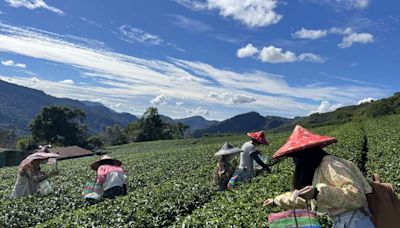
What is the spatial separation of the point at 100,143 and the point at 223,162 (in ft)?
278

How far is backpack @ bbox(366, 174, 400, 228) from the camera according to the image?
3.64 metres

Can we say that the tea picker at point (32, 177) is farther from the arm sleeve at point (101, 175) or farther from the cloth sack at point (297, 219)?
the cloth sack at point (297, 219)

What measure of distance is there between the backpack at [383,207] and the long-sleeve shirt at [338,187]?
0.12 metres

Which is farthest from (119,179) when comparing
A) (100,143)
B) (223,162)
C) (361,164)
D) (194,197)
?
(100,143)

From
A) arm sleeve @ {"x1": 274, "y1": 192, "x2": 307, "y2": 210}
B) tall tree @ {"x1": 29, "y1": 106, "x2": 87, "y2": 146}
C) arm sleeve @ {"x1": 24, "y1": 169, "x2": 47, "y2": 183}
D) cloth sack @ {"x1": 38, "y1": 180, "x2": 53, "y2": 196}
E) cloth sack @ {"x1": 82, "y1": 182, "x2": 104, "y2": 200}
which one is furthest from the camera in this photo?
tall tree @ {"x1": 29, "y1": 106, "x2": 87, "y2": 146}

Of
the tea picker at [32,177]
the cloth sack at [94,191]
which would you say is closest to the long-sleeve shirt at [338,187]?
the cloth sack at [94,191]

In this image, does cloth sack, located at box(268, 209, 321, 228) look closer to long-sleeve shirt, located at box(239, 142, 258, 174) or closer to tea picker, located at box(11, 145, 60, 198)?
long-sleeve shirt, located at box(239, 142, 258, 174)

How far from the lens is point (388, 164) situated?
10758 mm

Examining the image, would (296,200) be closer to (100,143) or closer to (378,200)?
(378,200)

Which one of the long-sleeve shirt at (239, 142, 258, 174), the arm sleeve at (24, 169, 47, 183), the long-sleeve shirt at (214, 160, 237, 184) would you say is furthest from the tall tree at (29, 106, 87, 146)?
the long-sleeve shirt at (239, 142, 258, 174)

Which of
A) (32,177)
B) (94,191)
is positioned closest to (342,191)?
(94,191)

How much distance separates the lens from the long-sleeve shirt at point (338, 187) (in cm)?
351

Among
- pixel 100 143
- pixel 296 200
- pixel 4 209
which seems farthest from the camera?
pixel 100 143

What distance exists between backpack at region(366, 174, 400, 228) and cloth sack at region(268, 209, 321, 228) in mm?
570
